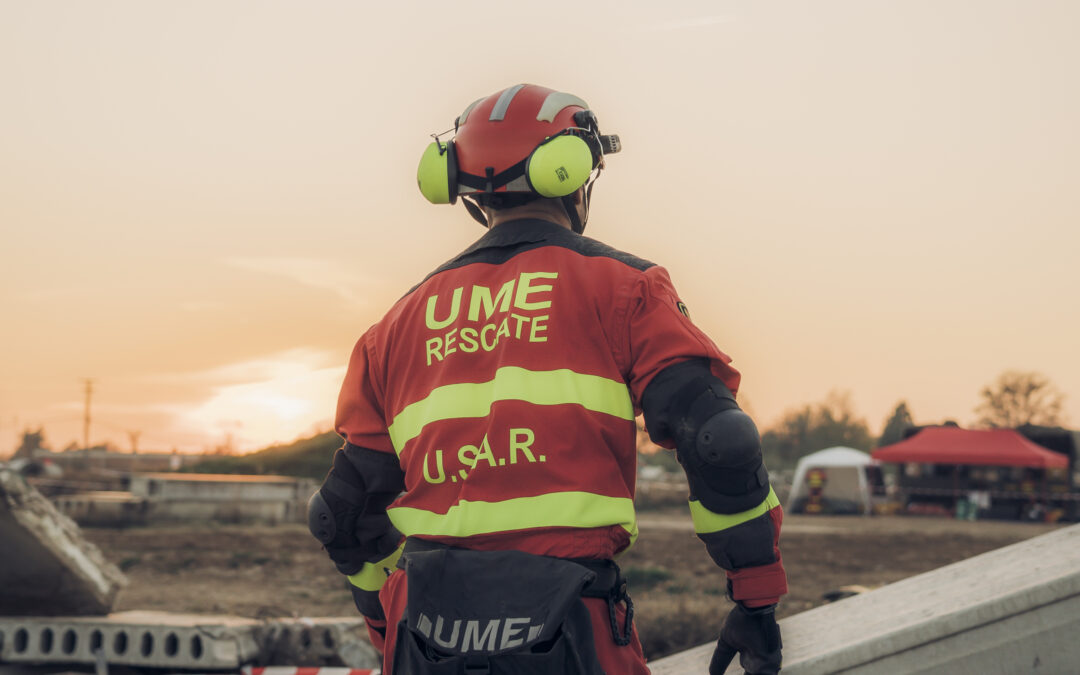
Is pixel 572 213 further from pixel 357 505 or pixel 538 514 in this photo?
pixel 357 505

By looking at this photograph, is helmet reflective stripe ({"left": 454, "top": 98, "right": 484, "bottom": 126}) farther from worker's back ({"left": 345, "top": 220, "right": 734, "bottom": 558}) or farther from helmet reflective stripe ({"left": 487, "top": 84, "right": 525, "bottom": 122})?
worker's back ({"left": 345, "top": 220, "right": 734, "bottom": 558})

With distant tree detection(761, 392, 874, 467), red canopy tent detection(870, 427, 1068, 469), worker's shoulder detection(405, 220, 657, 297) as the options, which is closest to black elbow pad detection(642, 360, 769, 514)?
worker's shoulder detection(405, 220, 657, 297)

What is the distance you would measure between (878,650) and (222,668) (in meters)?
3.58

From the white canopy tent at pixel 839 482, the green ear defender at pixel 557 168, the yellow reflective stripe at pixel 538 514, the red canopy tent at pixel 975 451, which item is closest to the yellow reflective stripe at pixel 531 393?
the yellow reflective stripe at pixel 538 514

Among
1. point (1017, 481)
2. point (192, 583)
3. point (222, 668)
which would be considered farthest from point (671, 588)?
point (1017, 481)

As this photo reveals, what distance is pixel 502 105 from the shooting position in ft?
7.74

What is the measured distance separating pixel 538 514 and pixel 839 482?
29490mm

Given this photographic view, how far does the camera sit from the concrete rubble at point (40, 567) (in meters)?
5.21

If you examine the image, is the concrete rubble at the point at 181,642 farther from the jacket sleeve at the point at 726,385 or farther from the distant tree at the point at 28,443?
the distant tree at the point at 28,443

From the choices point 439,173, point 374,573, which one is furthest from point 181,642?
point 439,173

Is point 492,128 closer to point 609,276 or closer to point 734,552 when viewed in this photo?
point 609,276

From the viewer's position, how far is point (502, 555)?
1.94 m

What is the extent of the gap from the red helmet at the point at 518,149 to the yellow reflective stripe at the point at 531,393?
48 cm

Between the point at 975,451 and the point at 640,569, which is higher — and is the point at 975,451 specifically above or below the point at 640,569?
below
